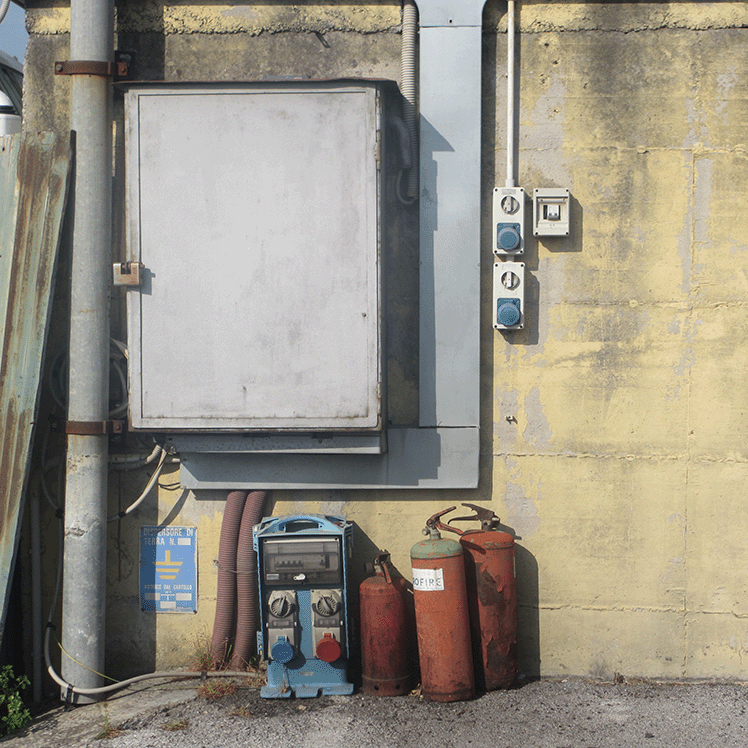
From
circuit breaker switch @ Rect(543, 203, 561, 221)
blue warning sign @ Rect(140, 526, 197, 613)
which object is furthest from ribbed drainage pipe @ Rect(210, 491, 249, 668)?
A: circuit breaker switch @ Rect(543, 203, 561, 221)

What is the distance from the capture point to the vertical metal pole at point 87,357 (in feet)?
12.8

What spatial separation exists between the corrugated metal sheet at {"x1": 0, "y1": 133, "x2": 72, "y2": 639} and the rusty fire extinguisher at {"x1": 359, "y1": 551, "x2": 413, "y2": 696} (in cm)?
201

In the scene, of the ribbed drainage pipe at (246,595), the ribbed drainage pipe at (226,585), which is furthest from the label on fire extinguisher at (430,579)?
the ribbed drainage pipe at (226,585)

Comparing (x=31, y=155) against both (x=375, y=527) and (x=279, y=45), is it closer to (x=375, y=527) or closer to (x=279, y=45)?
(x=279, y=45)

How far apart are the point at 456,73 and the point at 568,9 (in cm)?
77

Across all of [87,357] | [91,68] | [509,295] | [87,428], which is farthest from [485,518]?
[91,68]

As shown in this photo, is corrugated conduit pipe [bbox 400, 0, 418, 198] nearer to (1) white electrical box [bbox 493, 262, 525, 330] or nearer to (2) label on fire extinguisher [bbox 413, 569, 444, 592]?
(1) white electrical box [bbox 493, 262, 525, 330]

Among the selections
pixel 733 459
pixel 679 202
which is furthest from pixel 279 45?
pixel 733 459

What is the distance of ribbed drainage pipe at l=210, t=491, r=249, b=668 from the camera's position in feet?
12.9

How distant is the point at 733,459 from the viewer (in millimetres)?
3980

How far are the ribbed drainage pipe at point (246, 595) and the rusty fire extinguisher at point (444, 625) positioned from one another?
3.14 feet

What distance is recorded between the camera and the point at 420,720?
11.5ft

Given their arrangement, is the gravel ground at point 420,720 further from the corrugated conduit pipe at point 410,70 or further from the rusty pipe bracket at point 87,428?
the corrugated conduit pipe at point 410,70

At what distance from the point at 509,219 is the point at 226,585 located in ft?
8.74
